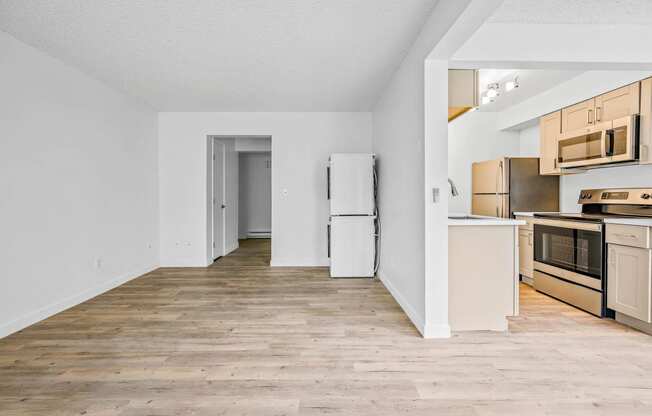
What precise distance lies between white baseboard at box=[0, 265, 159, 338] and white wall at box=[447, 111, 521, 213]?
16.2 feet

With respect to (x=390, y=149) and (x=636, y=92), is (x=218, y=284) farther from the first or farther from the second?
(x=636, y=92)

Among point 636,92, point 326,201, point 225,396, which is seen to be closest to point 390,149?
point 326,201

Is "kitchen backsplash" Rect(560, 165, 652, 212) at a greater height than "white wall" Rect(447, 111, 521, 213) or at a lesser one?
lesser

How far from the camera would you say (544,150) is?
400cm

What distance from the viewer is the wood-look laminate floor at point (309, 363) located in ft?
5.53

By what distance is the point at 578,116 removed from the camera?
351 cm

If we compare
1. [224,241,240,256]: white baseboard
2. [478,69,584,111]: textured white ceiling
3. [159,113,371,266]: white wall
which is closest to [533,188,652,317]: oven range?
[478,69,584,111]: textured white ceiling

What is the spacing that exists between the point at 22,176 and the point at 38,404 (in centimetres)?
197

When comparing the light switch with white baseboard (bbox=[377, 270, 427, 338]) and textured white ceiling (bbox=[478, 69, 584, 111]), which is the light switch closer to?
white baseboard (bbox=[377, 270, 427, 338])

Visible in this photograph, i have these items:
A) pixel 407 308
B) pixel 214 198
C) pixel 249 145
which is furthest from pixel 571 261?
pixel 249 145

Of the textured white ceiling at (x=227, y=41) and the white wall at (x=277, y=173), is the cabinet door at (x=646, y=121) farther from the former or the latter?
the white wall at (x=277, y=173)

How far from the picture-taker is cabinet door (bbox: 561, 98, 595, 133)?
3.36 m

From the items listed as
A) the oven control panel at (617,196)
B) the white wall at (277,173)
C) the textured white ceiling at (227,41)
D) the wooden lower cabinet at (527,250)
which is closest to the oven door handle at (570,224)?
the wooden lower cabinet at (527,250)

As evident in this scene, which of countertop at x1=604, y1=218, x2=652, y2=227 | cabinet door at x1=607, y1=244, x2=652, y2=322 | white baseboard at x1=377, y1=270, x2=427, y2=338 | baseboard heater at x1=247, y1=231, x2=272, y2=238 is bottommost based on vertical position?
white baseboard at x1=377, y1=270, x2=427, y2=338
